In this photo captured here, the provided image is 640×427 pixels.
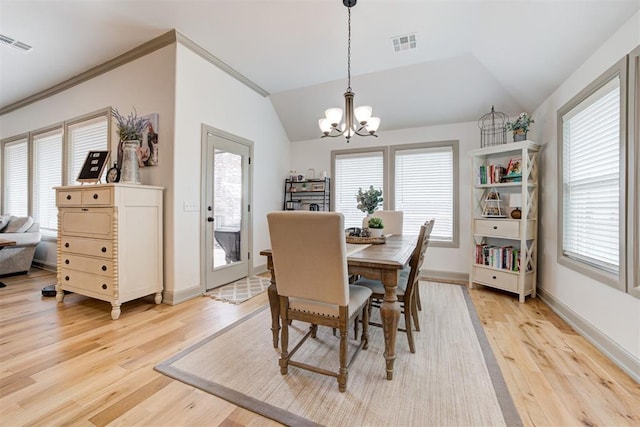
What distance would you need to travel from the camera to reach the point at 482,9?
2482 millimetres

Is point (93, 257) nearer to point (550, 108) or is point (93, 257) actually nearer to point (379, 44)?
point (379, 44)

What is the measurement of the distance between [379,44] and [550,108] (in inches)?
78.9

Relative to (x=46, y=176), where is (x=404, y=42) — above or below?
above

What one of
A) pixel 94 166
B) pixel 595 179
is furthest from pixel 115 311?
pixel 595 179

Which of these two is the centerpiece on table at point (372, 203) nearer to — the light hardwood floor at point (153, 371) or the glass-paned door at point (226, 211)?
the light hardwood floor at point (153, 371)

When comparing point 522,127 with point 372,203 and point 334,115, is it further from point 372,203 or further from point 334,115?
point 334,115

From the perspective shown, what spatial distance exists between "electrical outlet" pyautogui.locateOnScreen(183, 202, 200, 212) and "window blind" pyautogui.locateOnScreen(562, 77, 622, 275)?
377cm

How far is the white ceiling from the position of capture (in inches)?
94.4

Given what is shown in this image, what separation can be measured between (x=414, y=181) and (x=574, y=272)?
2.24 m

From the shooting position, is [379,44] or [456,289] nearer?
[379,44]

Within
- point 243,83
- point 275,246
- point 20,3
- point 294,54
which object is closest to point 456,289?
point 275,246

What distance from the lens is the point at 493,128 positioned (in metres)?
3.92

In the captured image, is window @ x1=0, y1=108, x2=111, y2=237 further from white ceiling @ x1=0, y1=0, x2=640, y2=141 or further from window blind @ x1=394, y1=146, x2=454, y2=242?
window blind @ x1=394, y1=146, x2=454, y2=242

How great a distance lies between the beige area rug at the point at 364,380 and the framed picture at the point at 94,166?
2202 millimetres
